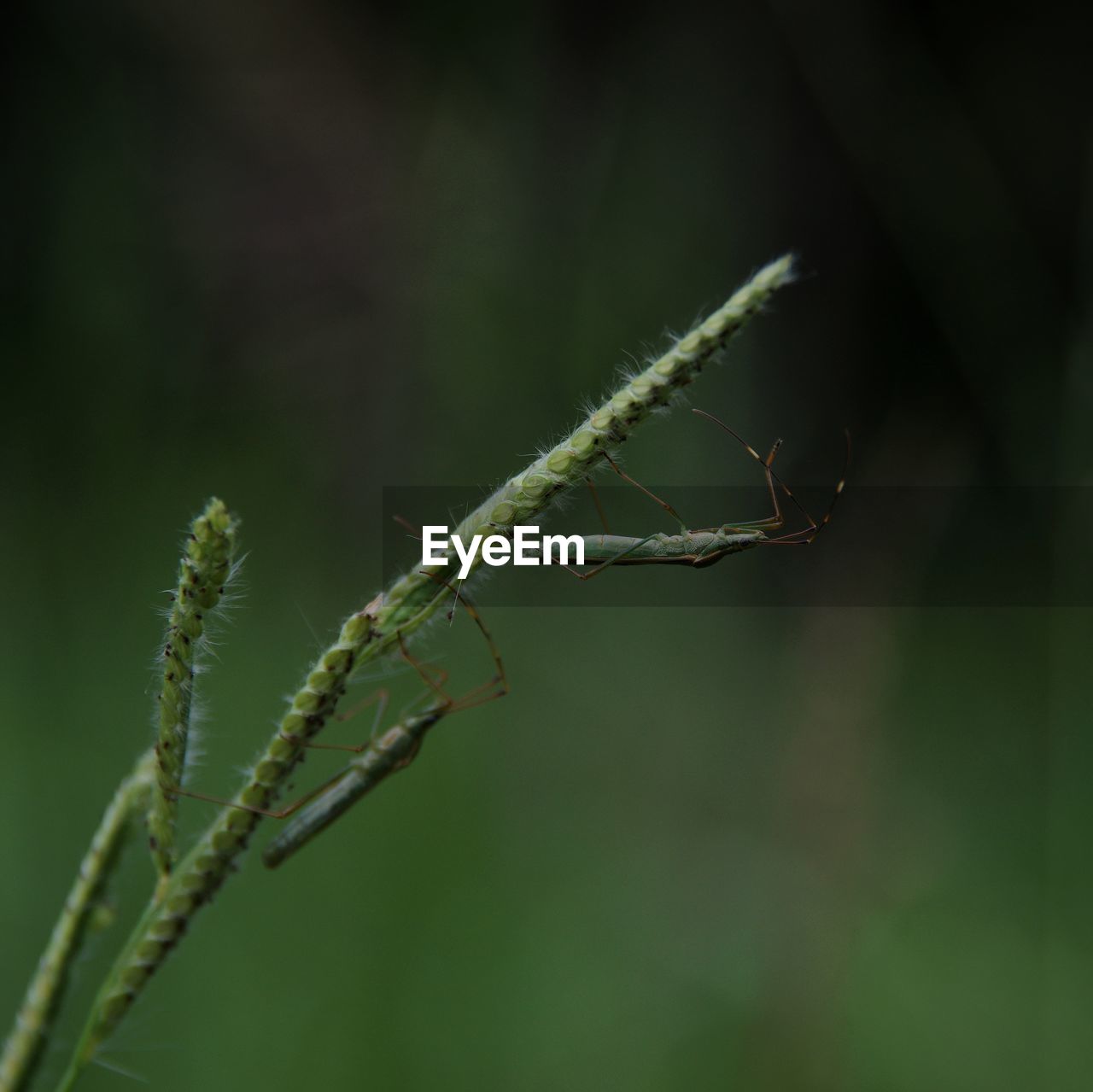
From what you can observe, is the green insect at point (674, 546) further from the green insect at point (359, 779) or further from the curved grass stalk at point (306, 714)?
the curved grass stalk at point (306, 714)

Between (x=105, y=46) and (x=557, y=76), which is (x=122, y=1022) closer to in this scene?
(x=557, y=76)

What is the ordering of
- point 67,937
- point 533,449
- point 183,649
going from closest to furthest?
point 183,649, point 67,937, point 533,449

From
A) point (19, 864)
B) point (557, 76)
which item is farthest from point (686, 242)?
point (19, 864)

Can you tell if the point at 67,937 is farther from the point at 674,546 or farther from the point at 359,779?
the point at 674,546

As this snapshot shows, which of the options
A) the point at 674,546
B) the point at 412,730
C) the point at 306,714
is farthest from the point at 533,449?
the point at 306,714

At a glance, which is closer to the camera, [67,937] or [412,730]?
[67,937]
